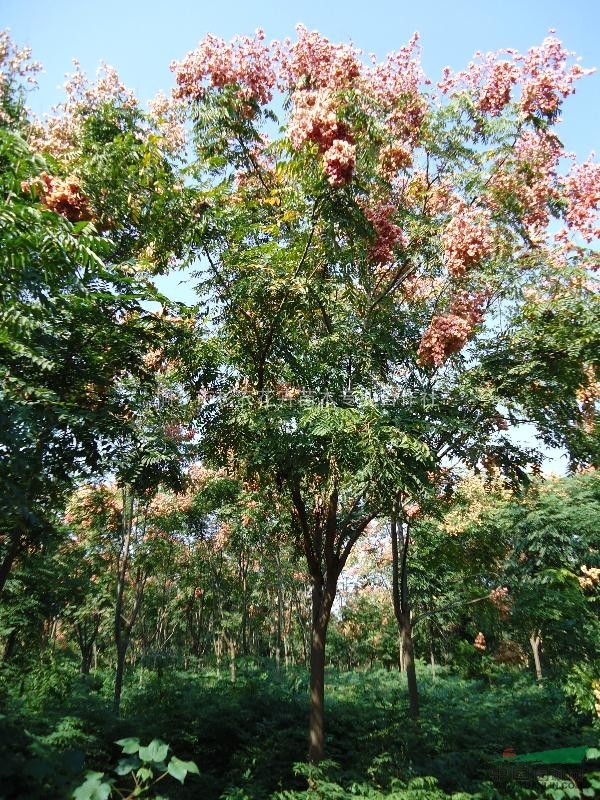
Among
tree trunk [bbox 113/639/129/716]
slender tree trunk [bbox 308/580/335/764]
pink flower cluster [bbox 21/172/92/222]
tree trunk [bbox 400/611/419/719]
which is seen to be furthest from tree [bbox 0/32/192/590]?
tree trunk [bbox 400/611/419/719]

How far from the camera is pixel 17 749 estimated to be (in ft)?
10.9

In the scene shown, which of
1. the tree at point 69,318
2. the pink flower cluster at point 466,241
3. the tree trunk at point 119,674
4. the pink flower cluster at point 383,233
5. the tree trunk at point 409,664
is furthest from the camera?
the tree trunk at point 409,664

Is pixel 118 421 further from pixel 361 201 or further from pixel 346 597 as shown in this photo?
pixel 346 597

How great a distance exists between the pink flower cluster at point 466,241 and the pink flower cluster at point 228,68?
4.06 meters

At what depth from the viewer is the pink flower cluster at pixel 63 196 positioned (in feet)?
17.5

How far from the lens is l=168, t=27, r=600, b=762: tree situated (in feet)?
23.5

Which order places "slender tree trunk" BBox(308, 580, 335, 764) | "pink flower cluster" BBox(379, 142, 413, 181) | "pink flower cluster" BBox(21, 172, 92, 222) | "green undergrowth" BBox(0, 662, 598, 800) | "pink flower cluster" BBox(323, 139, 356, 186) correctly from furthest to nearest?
"slender tree trunk" BBox(308, 580, 335, 764) < "pink flower cluster" BBox(379, 142, 413, 181) < "green undergrowth" BBox(0, 662, 598, 800) < "pink flower cluster" BBox(323, 139, 356, 186) < "pink flower cluster" BBox(21, 172, 92, 222)

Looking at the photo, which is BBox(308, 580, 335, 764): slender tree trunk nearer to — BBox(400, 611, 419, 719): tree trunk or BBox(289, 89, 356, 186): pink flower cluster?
BBox(400, 611, 419, 719): tree trunk

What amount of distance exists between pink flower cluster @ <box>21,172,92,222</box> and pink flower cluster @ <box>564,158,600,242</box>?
8.07 m

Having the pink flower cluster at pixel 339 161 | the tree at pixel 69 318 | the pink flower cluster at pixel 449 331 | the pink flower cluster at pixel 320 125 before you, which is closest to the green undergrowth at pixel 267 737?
the tree at pixel 69 318

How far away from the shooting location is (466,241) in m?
7.27

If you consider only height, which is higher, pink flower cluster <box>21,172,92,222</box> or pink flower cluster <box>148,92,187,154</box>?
pink flower cluster <box>148,92,187,154</box>

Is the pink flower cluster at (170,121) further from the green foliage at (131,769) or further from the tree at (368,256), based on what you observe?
the green foliage at (131,769)

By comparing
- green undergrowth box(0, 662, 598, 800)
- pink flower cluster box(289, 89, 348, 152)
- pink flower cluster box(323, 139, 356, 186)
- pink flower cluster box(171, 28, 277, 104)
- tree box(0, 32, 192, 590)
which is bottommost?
green undergrowth box(0, 662, 598, 800)
